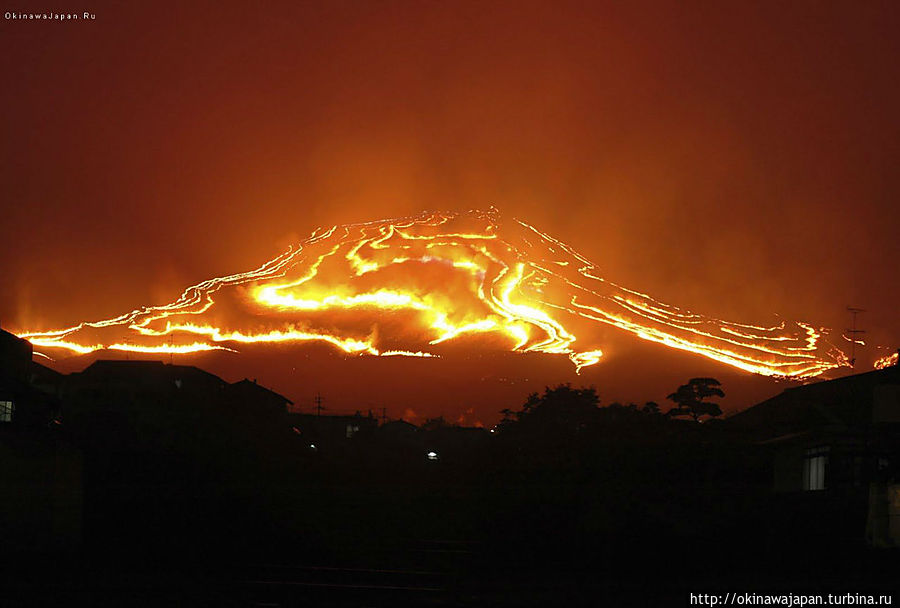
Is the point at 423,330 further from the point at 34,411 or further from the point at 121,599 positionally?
the point at 121,599

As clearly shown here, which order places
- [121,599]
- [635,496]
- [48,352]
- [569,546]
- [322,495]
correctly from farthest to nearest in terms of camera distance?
[48,352] < [322,495] < [635,496] < [569,546] < [121,599]

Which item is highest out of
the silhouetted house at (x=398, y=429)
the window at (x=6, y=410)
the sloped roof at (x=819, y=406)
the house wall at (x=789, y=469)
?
the sloped roof at (x=819, y=406)

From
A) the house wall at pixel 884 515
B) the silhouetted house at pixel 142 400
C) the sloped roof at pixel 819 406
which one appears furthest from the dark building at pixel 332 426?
the house wall at pixel 884 515

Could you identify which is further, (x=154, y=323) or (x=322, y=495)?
(x=154, y=323)

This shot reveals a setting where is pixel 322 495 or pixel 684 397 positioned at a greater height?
pixel 684 397

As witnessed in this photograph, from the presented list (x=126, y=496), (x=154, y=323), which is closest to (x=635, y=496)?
(x=126, y=496)

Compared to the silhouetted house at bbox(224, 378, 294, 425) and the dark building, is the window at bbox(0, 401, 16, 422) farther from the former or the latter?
the dark building

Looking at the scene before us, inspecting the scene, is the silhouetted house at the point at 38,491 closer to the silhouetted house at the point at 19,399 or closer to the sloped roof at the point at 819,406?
the silhouetted house at the point at 19,399

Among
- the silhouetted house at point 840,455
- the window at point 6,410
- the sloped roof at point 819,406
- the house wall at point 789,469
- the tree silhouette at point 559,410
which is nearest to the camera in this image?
the silhouetted house at point 840,455
